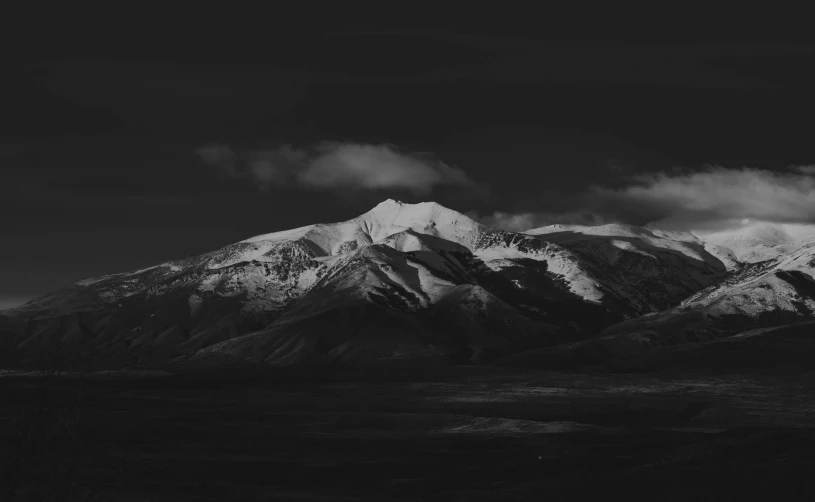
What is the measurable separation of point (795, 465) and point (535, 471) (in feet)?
110

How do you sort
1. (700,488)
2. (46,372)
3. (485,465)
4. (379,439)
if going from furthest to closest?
(379,439), (485,465), (700,488), (46,372)

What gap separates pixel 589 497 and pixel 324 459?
52.5 m

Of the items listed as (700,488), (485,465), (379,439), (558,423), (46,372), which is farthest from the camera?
(558,423)

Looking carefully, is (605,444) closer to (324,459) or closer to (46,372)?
(324,459)

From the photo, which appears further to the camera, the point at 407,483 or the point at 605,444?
the point at 605,444

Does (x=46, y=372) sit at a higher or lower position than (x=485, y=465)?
higher

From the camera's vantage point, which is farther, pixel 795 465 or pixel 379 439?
pixel 379 439

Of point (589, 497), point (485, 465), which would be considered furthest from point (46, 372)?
point (485, 465)

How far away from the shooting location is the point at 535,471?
122 metres

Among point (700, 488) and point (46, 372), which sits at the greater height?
point (46, 372)

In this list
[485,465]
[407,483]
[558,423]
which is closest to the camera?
[407,483]

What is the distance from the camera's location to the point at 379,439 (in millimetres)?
167000

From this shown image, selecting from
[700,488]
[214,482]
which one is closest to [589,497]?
[700,488]

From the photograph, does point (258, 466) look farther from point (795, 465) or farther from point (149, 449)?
point (795, 465)
